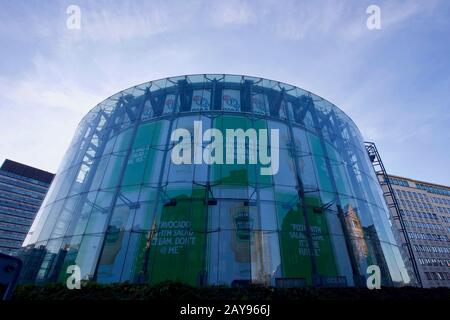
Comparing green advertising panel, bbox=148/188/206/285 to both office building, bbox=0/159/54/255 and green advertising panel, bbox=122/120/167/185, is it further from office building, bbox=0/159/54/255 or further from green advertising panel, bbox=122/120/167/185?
office building, bbox=0/159/54/255

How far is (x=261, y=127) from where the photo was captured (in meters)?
17.8

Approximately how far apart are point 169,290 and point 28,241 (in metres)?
14.9

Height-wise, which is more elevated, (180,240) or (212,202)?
(212,202)

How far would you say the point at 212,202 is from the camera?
14.5 meters

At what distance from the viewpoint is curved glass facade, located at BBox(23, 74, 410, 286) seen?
1283 centimetres

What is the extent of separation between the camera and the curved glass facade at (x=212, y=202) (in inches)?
505

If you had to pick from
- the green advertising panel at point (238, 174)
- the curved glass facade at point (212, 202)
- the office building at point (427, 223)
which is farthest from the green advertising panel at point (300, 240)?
the office building at point (427, 223)

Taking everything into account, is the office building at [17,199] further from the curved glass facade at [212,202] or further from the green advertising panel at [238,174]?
the green advertising panel at [238,174]

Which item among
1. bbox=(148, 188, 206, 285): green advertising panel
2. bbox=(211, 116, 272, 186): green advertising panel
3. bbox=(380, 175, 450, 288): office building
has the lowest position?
bbox=(148, 188, 206, 285): green advertising panel

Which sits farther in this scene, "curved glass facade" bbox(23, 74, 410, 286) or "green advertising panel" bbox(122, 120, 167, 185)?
"green advertising panel" bbox(122, 120, 167, 185)

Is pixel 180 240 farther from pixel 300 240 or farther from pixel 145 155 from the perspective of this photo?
pixel 300 240

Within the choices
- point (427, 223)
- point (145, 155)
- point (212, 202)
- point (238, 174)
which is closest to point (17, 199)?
point (145, 155)

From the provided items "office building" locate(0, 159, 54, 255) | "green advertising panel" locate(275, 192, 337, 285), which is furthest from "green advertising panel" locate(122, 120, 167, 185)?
"office building" locate(0, 159, 54, 255)
